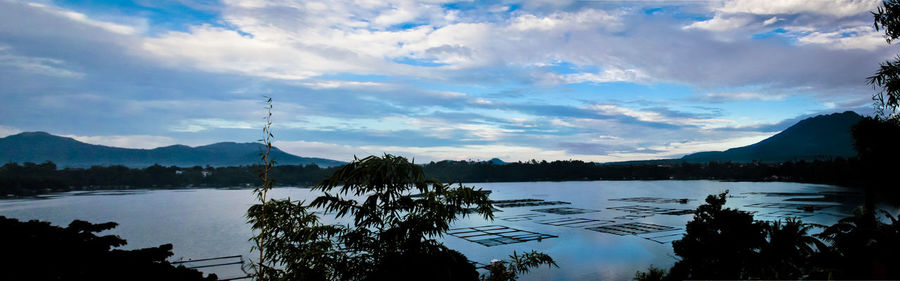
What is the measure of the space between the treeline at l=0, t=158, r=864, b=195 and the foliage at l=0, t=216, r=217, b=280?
54.6 meters

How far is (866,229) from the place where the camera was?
53.1 feet

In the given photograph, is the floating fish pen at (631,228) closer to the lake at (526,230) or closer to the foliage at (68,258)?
the lake at (526,230)

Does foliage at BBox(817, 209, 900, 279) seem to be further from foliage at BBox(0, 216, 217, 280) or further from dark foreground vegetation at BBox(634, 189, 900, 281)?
foliage at BBox(0, 216, 217, 280)

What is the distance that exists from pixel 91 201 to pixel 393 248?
100 m

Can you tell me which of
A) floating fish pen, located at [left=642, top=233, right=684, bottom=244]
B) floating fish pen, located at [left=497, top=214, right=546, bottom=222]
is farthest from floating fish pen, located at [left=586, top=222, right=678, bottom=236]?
floating fish pen, located at [left=497, top=214, right=546, bottom=222]

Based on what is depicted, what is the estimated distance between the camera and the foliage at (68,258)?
12.1 feet

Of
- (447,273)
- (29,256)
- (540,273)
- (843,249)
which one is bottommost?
(540,273)

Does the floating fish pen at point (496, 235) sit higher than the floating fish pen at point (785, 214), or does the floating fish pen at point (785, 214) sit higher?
the floating fish pen at point (785, 214)

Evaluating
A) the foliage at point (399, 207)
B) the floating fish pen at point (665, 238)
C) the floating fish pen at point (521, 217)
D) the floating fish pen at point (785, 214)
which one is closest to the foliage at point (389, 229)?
the foliage at point (399, 207)

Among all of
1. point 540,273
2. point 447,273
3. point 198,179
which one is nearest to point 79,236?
point 447,273

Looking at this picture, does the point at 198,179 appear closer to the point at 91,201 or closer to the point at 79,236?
the point at 91,201

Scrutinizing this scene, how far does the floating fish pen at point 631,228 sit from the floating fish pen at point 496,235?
741 cm

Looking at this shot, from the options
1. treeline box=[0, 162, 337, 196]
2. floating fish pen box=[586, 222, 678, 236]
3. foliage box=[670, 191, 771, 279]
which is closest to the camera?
foliage box=[670, 191, 771, 279]

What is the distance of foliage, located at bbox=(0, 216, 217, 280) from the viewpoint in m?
3.69
